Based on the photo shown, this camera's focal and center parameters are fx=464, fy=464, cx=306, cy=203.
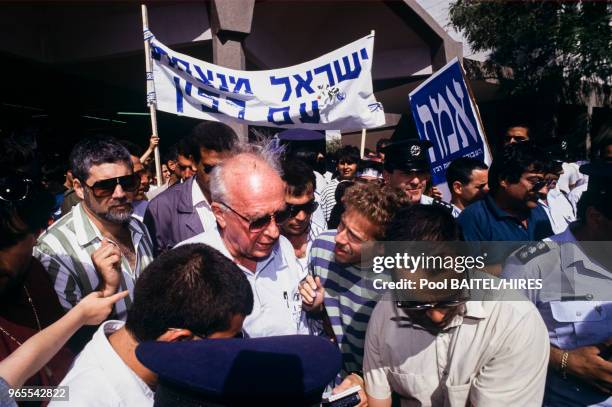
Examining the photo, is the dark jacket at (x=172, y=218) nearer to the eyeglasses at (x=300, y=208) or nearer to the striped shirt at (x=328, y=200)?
the eyeglasses at (x=300, y=208)

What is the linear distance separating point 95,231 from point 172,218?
0.69 meters

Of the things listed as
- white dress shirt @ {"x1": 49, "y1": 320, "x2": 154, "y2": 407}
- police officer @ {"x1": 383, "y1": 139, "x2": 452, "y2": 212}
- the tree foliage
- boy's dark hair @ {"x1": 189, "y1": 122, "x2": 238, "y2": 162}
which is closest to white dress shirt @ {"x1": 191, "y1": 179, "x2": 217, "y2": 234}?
boy's dark hair @ {"x1": 189, "y1": 122, "x2": 238, "y2": 162}

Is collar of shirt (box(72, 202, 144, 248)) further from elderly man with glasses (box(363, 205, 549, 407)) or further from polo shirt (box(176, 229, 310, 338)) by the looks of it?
elderly man with glasses (box(363, 205, 549, 407))

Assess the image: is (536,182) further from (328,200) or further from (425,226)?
(328,200)

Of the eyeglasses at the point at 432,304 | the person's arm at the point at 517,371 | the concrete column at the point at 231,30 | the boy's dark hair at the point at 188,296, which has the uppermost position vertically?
the concrete column at the point at 231,30

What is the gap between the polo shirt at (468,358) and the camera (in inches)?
60.8

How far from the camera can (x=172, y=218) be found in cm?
298

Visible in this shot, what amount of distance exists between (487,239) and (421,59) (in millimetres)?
6843

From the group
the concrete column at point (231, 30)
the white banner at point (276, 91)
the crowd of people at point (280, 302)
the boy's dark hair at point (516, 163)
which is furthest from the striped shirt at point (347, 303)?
the concrete column at point (231, 30)

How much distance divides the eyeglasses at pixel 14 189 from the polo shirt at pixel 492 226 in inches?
80.1

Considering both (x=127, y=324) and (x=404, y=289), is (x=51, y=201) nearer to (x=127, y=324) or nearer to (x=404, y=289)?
(x=127, y=324)

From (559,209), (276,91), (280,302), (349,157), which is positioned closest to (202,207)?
(280,302)

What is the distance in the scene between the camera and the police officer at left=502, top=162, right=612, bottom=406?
178 centimetres

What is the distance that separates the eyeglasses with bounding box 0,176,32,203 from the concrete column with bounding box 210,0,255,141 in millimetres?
3981
